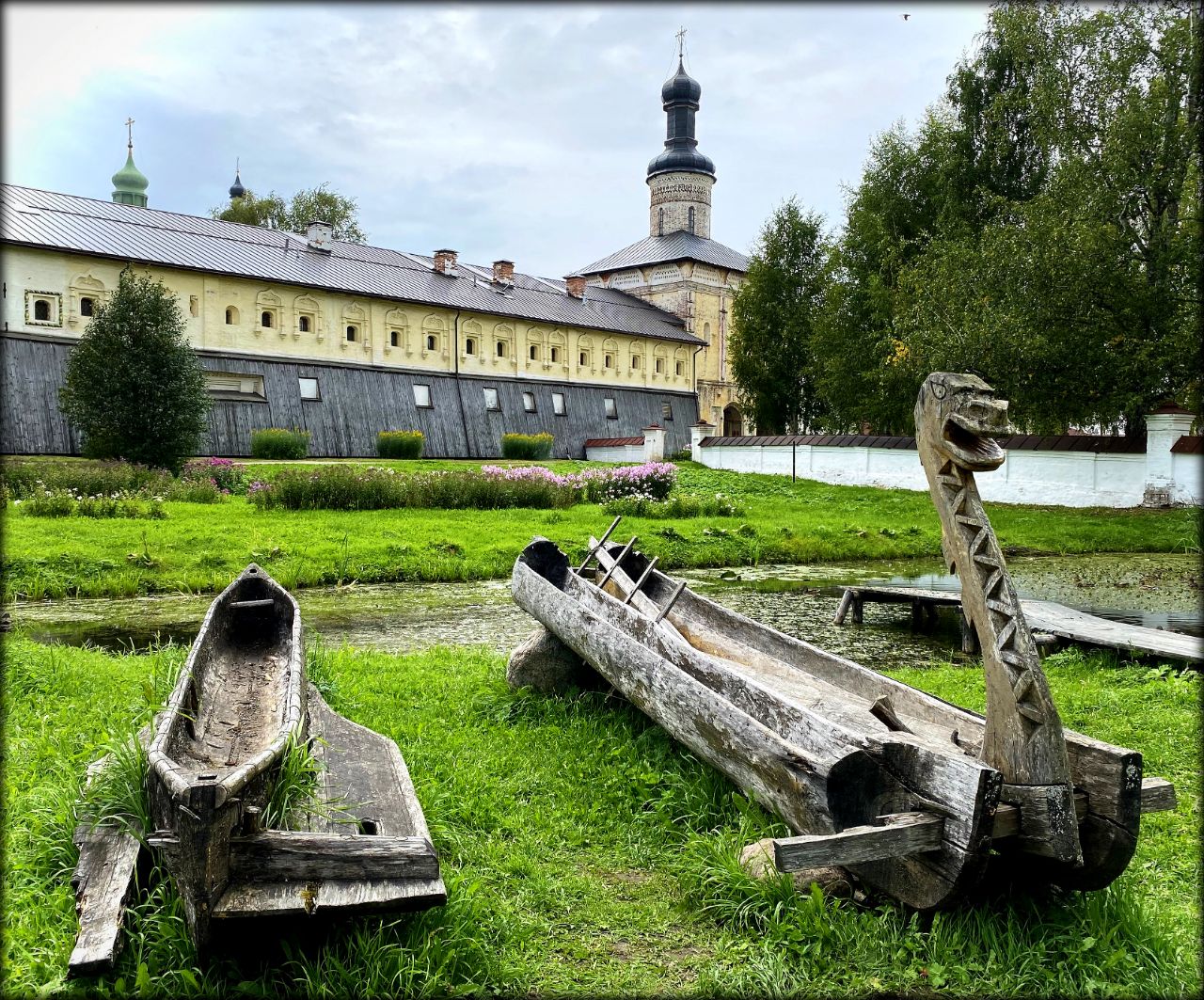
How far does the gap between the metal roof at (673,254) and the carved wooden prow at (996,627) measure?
153 ft

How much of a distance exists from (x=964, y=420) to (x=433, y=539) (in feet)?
40.2

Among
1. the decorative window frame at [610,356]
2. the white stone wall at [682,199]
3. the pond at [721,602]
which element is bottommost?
the pond at [721,602]

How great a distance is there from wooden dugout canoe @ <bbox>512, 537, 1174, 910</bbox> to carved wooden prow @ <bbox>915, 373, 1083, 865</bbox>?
0.08 m

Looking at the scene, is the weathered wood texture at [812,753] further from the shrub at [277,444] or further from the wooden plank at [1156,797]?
the shrub at [277,444]

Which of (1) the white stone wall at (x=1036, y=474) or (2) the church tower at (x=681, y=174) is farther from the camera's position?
(2) the church tower at (x=681, y=174)

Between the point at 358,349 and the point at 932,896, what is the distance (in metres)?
33.2

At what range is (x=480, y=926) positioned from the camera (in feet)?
11.7

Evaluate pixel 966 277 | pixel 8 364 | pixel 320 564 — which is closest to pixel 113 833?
pixel 320 564

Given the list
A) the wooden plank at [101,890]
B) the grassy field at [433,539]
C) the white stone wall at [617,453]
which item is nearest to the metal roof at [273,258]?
the white stone wall at [617,453]

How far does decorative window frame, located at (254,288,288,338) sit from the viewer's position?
31688mm

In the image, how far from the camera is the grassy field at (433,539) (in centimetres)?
1228

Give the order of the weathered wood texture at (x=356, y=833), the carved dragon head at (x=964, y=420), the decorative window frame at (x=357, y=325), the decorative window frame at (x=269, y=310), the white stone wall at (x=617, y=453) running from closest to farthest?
the weathered wood texture at (x=356, y=833)
the carved dragon head at (x=964, y=420)
the decorative window frame at (x=269, y=310)
the decorative window frame at (x=357, y=325)
the white stone wall at (x=617, y=453)

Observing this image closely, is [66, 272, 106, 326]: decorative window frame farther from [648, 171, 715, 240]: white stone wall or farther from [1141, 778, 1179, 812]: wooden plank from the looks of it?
[648, 171, 715, 240]: white stone wall

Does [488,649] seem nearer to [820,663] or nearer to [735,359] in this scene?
[820,663]
